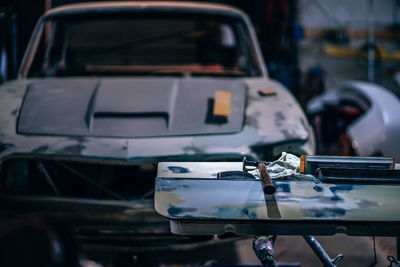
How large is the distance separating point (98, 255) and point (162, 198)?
5.04ft

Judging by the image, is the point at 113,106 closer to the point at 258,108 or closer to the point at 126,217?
the point at 126,217

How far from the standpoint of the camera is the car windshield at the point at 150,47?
2989mm

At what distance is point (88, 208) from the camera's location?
1858mm

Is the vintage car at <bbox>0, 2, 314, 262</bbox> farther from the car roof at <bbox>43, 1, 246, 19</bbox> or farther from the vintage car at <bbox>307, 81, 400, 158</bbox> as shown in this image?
the vintage car at <bbox>307, 81, 400, 158</bbox>

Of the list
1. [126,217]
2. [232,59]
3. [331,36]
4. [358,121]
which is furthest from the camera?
[331,36]

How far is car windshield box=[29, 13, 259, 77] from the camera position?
2.99 meters

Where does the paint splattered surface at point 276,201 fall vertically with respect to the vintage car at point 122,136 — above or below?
above

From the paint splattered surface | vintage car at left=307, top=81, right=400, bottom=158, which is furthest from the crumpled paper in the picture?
vintage car at left=307, top=81, right=400, bottom=158

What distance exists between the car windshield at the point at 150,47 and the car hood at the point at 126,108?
47 cm

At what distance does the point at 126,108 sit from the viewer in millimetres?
2096

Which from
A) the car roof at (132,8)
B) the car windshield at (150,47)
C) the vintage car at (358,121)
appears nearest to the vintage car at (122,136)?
the car windshield at (150,47)

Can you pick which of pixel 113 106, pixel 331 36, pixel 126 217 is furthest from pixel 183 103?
pixel 331 36

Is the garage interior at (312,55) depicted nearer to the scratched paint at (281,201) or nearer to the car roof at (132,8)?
the car roof at (132,8)

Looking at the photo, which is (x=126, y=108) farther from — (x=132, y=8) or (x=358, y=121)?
(x=358, y=121)
